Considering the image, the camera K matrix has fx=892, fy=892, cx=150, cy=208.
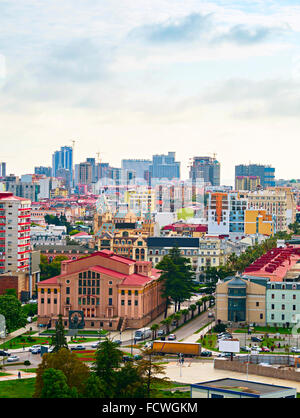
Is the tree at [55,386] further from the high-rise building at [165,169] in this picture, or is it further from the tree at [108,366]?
the high-rise building at [165,169]

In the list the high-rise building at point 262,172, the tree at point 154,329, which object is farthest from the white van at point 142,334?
the high-rise building at point 262,172

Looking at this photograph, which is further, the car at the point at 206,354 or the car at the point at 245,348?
the car at the point at 245,348

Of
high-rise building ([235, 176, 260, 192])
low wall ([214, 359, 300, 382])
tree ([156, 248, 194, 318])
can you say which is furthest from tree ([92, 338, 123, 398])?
high-rise building ([235, 176, 260, 192])

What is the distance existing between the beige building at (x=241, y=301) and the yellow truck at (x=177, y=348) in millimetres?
5941

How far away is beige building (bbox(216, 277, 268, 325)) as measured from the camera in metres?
39.4

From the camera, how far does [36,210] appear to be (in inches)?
4183

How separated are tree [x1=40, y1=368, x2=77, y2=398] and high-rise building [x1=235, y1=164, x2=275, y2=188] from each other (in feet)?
455

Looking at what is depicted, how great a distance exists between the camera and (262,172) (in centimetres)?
16612

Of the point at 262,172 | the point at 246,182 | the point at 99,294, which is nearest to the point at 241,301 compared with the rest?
the point at 99,294

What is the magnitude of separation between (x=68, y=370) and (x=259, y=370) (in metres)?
8.32

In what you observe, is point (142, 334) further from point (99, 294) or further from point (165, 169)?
point (165, 169)

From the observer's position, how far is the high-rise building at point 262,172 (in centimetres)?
16250

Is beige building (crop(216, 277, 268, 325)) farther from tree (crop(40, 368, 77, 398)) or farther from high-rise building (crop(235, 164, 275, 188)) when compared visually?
high-rise building (crop(235, 164, 275, 188))
